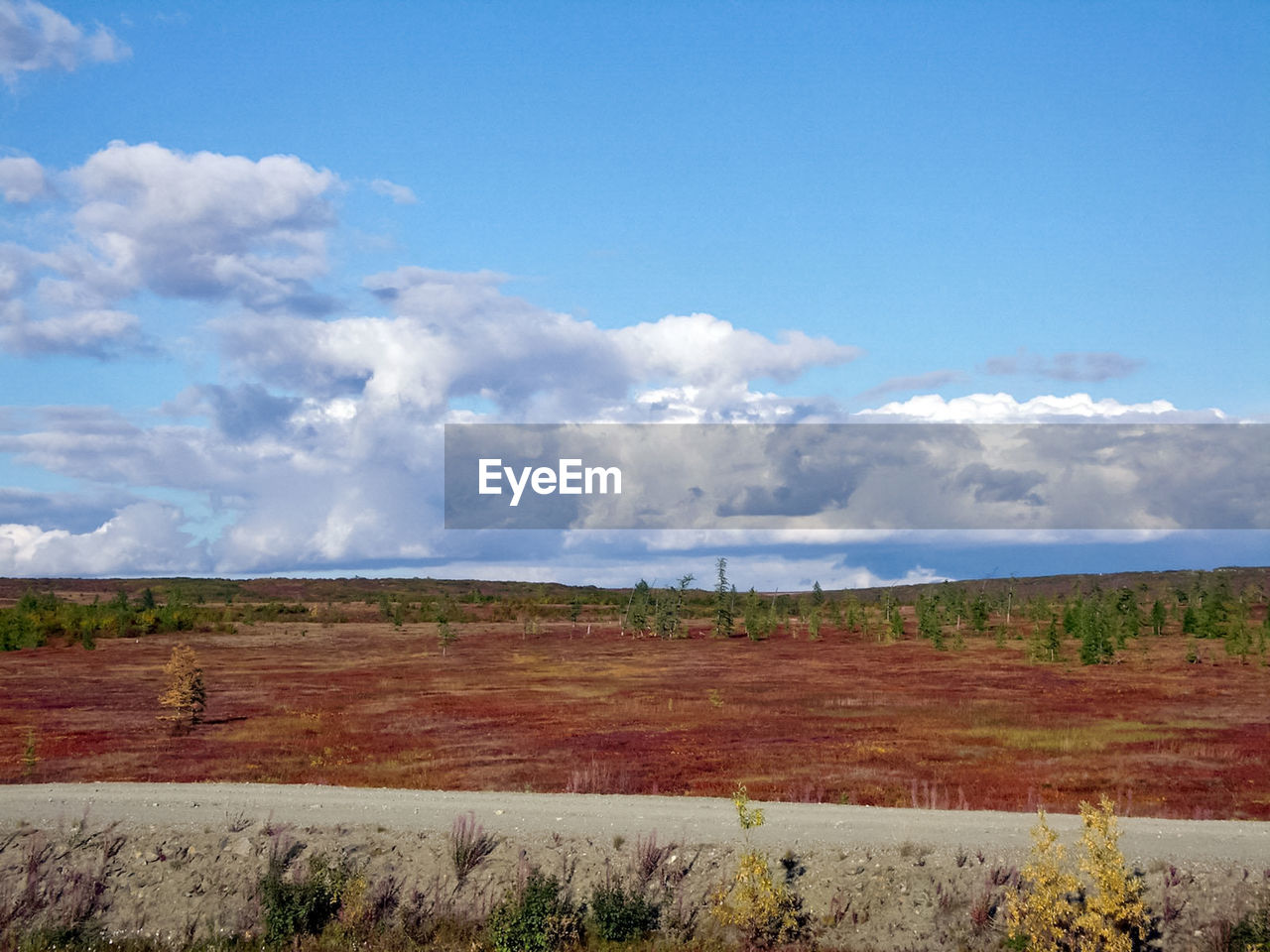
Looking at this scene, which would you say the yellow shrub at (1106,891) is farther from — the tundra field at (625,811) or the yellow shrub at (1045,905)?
the yellow shrub at (1045,905)

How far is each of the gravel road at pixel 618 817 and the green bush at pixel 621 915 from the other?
5.69 ft

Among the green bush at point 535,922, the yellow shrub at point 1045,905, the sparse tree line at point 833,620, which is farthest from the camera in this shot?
the sparse tree line at point 833,620

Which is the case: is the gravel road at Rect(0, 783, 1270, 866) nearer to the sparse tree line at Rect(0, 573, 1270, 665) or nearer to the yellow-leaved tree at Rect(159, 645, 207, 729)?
the yellow-leaved tree at Rect(159, 645, 207, 729)

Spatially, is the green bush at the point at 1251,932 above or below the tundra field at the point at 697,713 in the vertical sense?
above

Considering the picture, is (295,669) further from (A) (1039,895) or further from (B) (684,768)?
(A) (1039,895)

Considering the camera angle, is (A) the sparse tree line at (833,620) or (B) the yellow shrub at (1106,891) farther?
(A) the sparse tree line at (833,620)

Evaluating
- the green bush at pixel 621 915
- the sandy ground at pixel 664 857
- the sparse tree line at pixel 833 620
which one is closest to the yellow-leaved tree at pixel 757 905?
the sandy ground at pixel 664 857

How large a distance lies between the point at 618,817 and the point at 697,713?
2458 cm

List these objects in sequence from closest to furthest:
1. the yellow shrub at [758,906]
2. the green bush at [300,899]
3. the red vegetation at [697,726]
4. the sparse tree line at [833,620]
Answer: the yellow shrub at [758,906]
the green bush at [300,899]
the red vegetation at [697,726]
the sparse tree line at [833,620]

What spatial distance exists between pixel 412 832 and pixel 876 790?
12493mm

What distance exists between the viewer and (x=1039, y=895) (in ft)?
46.5

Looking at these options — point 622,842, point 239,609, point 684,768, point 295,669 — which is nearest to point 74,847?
point 622,842

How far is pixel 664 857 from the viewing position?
17.1 meters

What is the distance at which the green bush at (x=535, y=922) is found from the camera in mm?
15531
